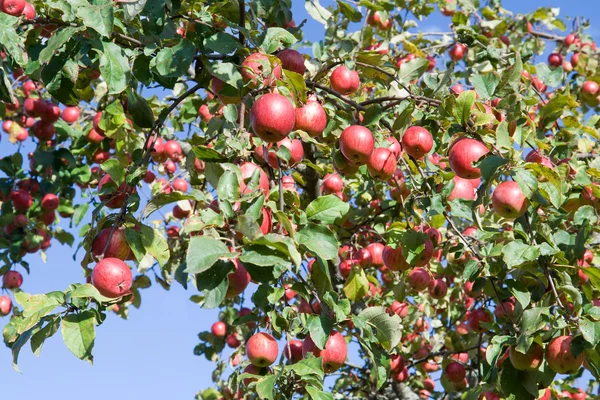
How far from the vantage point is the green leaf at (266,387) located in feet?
6.14

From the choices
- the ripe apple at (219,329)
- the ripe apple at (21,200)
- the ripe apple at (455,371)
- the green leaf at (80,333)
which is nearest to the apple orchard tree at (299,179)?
the green leaf at (80,333)

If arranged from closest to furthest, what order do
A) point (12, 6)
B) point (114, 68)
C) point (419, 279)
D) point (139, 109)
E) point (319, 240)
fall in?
point (319, 240) → point (114, 68) → point (139, 109) → point (12, 6) → point (419, 279)

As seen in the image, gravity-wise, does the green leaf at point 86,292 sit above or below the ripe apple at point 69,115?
below

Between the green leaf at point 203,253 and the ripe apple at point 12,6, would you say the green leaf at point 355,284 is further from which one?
the ripe apple at point 12,6

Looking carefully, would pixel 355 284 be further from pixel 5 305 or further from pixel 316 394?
pixel 5 305

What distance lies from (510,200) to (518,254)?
0.19 m

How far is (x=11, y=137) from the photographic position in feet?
17.2

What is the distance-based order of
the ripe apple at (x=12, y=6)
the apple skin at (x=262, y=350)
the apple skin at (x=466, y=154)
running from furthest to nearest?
the ripe apple at (x=12, y=6)
the apple skin at (x=466, y=154)
the apple skin at (x=262, y=350)

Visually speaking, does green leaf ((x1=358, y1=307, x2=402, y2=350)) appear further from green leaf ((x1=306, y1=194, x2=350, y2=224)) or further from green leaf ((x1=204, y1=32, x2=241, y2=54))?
green leaf ((x1=204, y1=32, x2=241, y2=54))

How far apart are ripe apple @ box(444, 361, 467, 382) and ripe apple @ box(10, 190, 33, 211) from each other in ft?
9.78

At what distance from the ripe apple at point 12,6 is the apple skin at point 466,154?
182 centimetres

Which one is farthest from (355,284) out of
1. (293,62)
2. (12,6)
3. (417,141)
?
(12,6)

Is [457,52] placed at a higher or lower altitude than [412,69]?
higher

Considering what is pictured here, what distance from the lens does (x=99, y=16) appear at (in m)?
1.99
